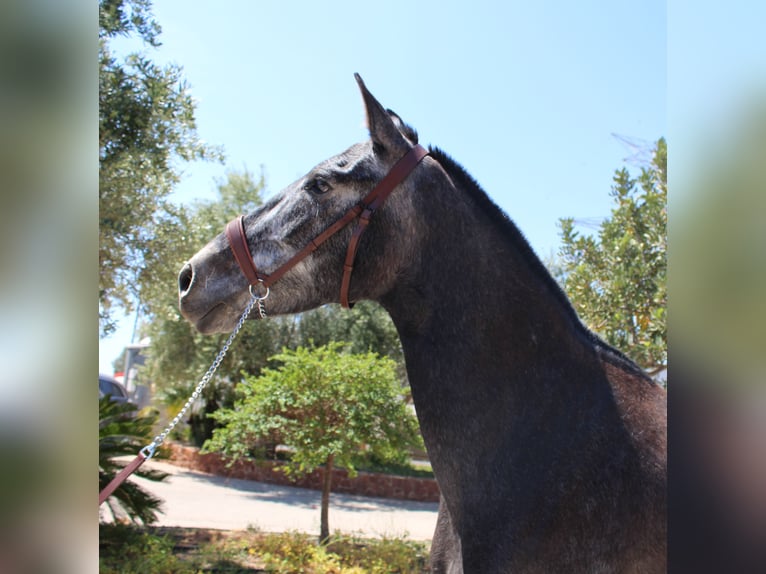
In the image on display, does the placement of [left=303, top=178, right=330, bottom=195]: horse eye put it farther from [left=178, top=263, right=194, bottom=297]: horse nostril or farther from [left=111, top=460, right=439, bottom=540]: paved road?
[left=111, top=460, right=439, bottom=540]: paved road

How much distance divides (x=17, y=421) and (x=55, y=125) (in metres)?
0.45

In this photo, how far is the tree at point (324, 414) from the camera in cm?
753

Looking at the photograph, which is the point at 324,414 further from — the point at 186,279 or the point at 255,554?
the point at 186,279

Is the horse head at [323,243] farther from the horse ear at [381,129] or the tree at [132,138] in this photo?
the tree at [132,138]

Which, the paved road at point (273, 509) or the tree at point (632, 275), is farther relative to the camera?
the paved road at point (273, 509)

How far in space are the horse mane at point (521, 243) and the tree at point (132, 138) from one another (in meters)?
5.58

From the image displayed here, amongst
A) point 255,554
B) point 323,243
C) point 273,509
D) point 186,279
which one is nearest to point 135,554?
point 255,554

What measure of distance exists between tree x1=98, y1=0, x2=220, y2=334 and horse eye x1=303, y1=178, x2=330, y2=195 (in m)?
5.40

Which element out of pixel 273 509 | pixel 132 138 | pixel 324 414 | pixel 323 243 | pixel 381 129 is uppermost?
pixel 132 138

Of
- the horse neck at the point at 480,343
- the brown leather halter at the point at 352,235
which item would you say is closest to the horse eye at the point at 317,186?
the brown leather halter at the point at 352,235

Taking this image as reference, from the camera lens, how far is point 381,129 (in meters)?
1.99

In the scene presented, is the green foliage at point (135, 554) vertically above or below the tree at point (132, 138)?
below

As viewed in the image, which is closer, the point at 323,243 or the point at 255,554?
the point at 323,243

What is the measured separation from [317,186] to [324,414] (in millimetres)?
6062
